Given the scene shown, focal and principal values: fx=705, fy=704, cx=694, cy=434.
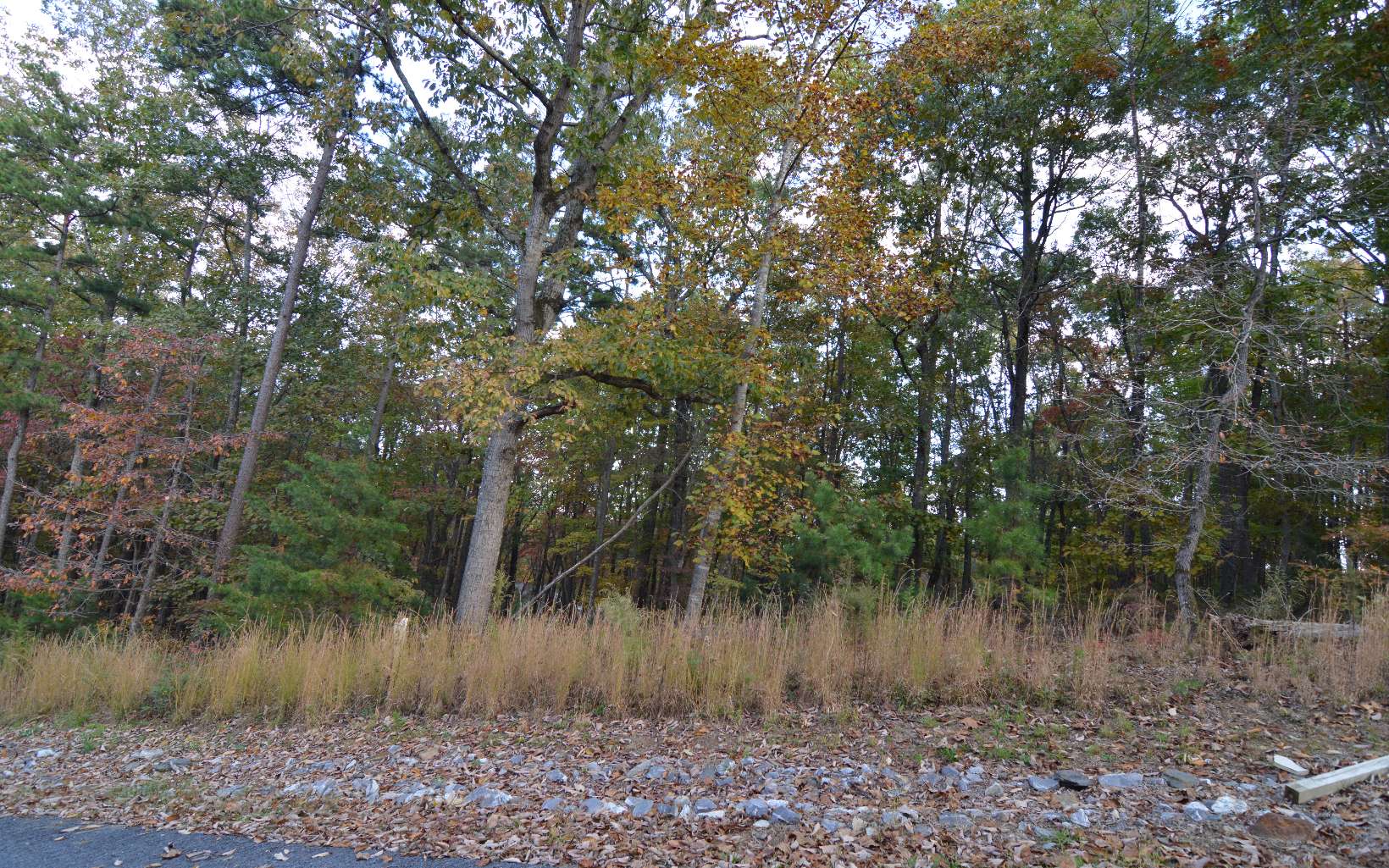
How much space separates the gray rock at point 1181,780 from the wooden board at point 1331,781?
16.1 inches

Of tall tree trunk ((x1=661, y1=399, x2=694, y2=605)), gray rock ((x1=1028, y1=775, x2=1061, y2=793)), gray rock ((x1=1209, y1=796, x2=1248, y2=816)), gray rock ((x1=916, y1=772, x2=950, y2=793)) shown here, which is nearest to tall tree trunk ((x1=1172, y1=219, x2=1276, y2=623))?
gray rock ((x1=1209, y1=796, x2=1248, y2=816))

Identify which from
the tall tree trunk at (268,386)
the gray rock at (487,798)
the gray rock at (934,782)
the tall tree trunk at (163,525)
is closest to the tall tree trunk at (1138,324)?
the gray rock at (934,782)

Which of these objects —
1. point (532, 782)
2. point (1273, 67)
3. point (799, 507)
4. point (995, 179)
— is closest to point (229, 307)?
point (799, 507)

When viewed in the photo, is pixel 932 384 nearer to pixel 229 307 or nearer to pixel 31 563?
pixel 229 307

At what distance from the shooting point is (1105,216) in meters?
16.5

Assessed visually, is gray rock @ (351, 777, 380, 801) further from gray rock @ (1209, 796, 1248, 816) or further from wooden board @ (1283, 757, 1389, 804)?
wooden board @ (1283, 757, 1389, 804)

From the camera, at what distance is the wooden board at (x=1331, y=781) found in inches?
147

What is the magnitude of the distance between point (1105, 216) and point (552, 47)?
44.1 ft

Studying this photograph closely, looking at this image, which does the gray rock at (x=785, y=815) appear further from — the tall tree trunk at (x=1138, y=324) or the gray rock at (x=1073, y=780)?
the tall tree trunk at (x=1138, y=324)

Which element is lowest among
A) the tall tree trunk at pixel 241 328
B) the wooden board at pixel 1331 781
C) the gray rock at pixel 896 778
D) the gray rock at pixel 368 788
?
the gray rock at pixel 368 788

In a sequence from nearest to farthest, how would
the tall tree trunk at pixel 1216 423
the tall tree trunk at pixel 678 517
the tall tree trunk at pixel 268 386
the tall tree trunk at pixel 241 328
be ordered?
1. the tall tree trunk at pixel 1216 423
2. the tall tree trunk at pixel 268 386
3. the tall tree trunk at pixel 678 517
4. the tall tree trunk at pixel 241 328

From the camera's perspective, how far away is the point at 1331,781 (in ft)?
12.5

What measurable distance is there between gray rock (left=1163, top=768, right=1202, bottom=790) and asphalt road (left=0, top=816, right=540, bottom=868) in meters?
3.70

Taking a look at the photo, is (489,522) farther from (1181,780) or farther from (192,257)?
(192,257)
